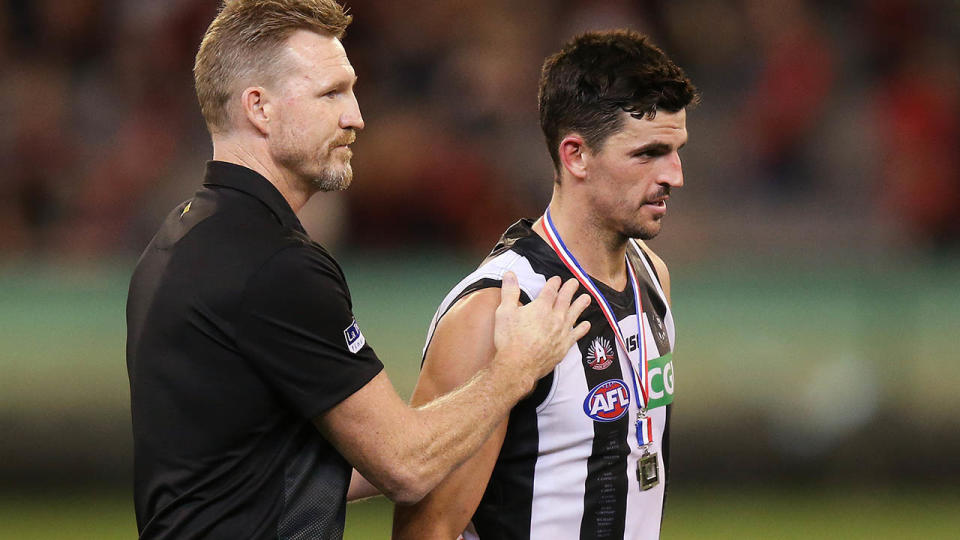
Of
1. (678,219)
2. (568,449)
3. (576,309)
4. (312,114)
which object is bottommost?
(568,449)

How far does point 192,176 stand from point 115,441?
1.92 m

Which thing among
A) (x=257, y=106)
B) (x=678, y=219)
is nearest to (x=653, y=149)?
(x=257, y=106)

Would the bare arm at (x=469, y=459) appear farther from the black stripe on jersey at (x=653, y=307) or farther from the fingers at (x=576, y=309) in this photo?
the black stripe on jersey at (x=653, y=307)

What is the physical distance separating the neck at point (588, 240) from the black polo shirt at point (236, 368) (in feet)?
2.67

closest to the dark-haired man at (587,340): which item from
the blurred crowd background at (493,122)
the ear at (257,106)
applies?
the ear at (257,106)

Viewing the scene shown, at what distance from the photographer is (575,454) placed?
10.8 ft

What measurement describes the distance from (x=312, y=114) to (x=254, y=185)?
0.22 meters

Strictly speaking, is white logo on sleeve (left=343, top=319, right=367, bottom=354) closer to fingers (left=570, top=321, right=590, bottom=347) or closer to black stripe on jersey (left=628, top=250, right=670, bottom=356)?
fingers (left=570, top=321, right=590, bottom=347)

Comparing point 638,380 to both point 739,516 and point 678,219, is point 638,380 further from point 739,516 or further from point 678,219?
point 678,219

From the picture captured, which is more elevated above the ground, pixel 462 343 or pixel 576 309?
pixel 576 309

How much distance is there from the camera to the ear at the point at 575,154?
3434 mm

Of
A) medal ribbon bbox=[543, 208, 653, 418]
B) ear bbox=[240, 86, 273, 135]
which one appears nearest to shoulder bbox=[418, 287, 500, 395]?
medal ribbon bbox=[543, 208, 653, 418]

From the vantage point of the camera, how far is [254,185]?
2920mm

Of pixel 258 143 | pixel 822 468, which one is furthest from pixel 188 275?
pixel 822 468
